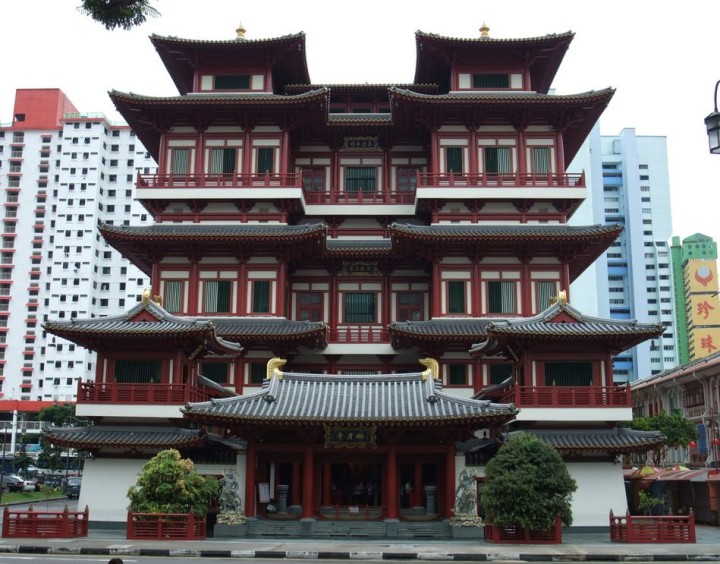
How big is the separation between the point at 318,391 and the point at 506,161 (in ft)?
60.5

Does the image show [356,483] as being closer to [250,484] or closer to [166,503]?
[250,484]

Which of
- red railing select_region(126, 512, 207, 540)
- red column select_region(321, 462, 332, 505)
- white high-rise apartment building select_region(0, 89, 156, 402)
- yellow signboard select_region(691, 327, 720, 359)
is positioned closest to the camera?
red railing select_region(126, 512, 207, 540)

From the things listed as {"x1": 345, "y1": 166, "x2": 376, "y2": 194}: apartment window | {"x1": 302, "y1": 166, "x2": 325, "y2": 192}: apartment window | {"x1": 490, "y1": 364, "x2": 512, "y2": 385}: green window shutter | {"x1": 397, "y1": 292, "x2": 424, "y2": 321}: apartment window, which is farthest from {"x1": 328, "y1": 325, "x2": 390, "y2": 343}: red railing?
{"x1": 302, "y1": 166, "x2": 325, "y2": 192}: apartment window

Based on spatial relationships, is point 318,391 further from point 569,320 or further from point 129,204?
point 129,204

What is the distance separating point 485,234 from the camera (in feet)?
132

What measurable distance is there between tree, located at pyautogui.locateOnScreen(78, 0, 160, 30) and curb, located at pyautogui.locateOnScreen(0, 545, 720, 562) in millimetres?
18793

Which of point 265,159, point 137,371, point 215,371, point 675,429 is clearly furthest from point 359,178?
point 675,429

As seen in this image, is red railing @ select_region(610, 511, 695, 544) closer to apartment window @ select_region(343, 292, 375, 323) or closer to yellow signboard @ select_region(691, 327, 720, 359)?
apartment window @ select_region(343, 292, 375, 323)

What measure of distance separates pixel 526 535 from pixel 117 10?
23.7 m

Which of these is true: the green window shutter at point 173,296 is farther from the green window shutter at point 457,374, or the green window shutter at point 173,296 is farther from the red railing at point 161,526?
the red railing at point 161,526

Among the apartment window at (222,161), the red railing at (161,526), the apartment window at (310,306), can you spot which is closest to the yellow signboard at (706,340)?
the apartment window at (310,306)

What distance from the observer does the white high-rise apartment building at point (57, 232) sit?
365ft

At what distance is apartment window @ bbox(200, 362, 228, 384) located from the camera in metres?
40.9

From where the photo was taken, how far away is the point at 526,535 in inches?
1125
